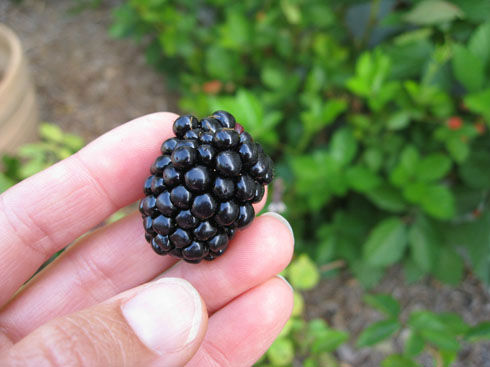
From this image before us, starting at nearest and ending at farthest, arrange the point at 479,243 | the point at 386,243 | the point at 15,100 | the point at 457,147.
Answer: the point at 457,147 < the point at 479,243 < the point at 386,243 < the point at 15,100

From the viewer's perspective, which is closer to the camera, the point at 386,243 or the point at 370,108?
the point at 386,243

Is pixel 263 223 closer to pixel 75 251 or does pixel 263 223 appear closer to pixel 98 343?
pixel 98 343

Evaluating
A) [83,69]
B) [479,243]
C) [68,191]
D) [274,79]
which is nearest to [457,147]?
[479,243]

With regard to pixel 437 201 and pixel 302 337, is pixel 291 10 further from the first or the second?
pixel 302 337

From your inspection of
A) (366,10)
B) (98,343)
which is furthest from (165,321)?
(366,10)

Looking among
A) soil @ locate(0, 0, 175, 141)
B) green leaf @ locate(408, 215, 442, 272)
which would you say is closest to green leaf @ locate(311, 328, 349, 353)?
green leaf @ locate(408, 215, 442, 272)

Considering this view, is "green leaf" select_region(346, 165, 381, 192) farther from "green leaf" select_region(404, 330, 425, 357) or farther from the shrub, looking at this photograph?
"green leaf" select_region(404, 330, 425, 357)
